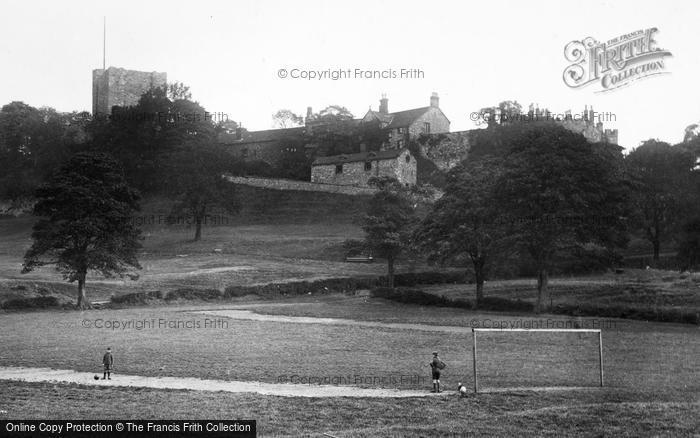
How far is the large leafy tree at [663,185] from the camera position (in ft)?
204

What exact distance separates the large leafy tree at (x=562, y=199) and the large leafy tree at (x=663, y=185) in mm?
16826

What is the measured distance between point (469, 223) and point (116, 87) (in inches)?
3076

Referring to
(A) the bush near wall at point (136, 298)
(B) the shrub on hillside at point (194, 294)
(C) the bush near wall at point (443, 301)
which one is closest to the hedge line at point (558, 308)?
(C) the bush near wall at point (443, 301)

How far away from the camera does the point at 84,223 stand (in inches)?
1857

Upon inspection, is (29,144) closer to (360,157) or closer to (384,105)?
(360,157)

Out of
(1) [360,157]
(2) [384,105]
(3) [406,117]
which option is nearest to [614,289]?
(1) [360,157]

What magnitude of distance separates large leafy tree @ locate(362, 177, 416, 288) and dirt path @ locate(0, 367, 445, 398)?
124 ft

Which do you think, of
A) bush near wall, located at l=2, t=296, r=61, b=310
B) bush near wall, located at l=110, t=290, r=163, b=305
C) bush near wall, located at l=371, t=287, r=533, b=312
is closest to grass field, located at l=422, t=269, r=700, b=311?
bush near wall, located at l=371, t=287, r=533, b=312

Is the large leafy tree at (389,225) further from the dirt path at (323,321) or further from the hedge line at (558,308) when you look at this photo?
the dirt path at (323,321)

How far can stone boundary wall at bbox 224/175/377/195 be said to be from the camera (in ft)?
281

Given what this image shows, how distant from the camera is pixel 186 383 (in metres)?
21.2

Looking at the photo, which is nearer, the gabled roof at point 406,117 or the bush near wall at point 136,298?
the bush near wall at point 136,298

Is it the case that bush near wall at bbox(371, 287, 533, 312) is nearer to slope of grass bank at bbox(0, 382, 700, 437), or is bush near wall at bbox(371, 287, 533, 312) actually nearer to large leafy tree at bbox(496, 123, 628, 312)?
large leafy tree at bbox(496, 123, 628, 312)

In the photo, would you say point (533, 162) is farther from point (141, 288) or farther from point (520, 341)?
point (141, 288)
